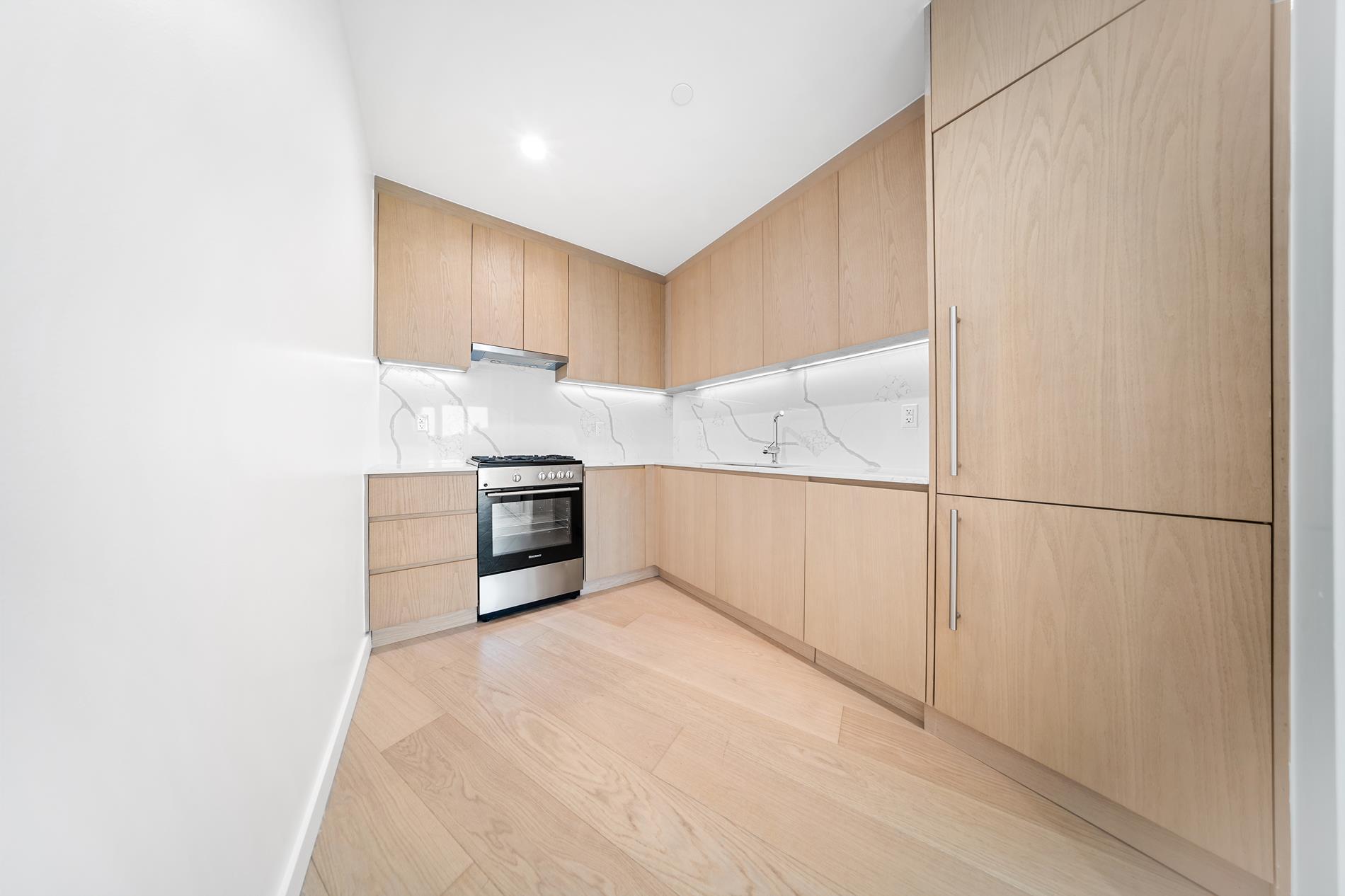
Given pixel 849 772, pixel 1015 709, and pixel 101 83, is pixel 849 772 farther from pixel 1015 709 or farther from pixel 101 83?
pixel 101 83

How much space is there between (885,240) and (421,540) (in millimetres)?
2569

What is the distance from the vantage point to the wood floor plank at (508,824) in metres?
0.90

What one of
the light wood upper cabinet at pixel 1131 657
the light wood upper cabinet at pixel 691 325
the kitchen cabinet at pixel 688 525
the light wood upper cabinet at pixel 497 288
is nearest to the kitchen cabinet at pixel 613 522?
the kitchen cabinet at pixel 688 525

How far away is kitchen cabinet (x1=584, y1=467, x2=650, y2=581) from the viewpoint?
2553 millimetres

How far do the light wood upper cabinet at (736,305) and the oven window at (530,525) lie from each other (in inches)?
52.3

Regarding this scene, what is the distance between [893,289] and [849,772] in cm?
175

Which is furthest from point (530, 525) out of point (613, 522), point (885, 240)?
point (885, 240)

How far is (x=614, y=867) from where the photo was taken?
927mm

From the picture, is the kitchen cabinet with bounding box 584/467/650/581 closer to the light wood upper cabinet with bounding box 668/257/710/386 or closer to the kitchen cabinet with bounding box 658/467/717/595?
the kitchen cabinet with bounding box 658/467/717/595

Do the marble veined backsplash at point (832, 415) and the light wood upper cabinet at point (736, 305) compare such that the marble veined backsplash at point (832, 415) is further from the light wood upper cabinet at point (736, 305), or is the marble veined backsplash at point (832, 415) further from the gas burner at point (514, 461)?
the gas burner at point (514, 461)

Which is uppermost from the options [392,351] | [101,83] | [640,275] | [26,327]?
[640,275]

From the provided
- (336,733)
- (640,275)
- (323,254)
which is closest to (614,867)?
(336,733)

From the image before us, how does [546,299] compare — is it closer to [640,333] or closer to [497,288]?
[497,288]
